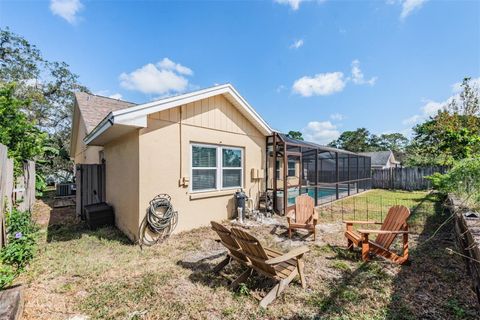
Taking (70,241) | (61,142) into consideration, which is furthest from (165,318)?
(61,142)

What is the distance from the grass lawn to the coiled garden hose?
0.94 ft

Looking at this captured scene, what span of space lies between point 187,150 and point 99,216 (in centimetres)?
347

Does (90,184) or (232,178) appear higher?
(232,178)

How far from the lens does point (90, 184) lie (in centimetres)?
825

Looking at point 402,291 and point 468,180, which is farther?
point 468,180

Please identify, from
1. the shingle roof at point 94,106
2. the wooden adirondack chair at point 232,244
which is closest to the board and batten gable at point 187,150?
the wooden adirondack chair at point 232,244

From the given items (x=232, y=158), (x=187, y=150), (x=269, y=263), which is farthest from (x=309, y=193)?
(x=269, y=263)

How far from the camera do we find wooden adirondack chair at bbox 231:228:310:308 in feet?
9.52

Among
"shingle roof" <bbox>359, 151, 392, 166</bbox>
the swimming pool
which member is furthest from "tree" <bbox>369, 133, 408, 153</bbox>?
the swimming pool

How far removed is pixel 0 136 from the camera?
579 cm

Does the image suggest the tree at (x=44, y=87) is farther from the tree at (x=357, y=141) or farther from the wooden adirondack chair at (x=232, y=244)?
the tree at (x=357, y=141)

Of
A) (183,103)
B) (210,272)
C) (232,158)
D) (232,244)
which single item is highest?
(183,103)

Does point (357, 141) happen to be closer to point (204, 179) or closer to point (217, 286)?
point (204, 179)

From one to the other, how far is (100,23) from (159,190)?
24.7 feet
